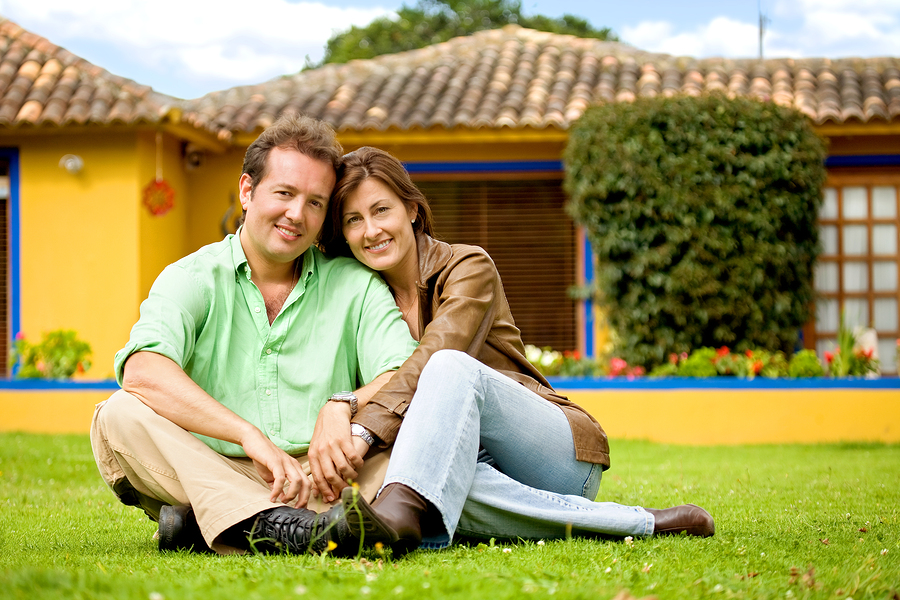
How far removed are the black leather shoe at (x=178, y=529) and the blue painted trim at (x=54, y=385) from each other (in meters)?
5.31

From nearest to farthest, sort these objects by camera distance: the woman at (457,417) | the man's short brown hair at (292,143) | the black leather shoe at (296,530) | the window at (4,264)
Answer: the black leather shoe at (296,530)
the woman at (457,417)
the man's short brown hair at (292,143)
the window at (4,264)

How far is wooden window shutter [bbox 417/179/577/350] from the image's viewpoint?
9.27 meters

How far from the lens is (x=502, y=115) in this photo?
8547 mm

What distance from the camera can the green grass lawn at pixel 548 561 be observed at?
1.89 metres

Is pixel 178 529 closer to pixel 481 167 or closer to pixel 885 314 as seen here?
pixel 481 167

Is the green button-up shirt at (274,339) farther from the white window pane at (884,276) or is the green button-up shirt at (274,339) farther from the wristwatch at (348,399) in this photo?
the white window pane at (884,276)

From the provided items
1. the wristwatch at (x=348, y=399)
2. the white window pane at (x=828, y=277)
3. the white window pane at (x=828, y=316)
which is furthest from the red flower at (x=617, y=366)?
the wristwatch at (x=348, y=399)

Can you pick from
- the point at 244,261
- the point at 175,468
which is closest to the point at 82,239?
the point at 244,261

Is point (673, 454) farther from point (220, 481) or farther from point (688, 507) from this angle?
point (220, 481)

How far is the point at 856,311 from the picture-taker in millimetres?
9016

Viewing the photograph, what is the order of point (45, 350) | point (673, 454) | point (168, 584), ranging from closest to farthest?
point (168, 584)
point (673, 454)
point (45, 350)

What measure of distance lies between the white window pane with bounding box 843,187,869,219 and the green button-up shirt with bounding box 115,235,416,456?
24.7 feet

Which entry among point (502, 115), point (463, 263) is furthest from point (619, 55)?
point (463, 263)

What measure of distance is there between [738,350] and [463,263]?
552cm
